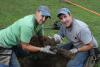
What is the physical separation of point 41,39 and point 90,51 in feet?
3.39

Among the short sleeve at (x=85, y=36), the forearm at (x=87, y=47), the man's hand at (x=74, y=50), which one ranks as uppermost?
the short sleeve at (x=85, y=36)

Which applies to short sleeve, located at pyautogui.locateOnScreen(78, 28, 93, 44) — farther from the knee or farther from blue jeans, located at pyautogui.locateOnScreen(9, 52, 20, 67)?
blue jeans, located at pyautogui.locateOnScreen(9, 52, 20, 67)

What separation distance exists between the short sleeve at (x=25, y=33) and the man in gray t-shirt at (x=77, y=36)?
610 mm

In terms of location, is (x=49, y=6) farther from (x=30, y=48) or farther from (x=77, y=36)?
(x=30, y=48)

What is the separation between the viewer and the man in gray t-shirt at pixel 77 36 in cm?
587

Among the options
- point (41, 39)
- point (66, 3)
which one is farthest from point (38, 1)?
point (41, 39)

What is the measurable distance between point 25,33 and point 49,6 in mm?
7442

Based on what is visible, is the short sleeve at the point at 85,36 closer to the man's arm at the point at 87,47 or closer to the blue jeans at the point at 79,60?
the man's arm at the point at 87,47

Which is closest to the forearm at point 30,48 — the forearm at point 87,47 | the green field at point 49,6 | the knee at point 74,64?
the knee at point 74,64

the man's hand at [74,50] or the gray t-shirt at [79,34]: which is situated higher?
the gray t-shirt at [79,34]

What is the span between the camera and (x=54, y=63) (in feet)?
20.8

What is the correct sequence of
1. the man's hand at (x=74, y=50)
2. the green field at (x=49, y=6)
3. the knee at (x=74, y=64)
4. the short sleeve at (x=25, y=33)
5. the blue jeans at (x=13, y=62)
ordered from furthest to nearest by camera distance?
the green field at (x=49, y=6)
the man's hand at (x=74, y=50)
the knee at (x=74, y=64)
the blue jeans at (x=13, y=62)
the short sleeve at (x=25, y=33)

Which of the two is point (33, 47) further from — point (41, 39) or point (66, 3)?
point (66, 3)

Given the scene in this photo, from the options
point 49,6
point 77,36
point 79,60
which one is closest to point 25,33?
point 77,36
